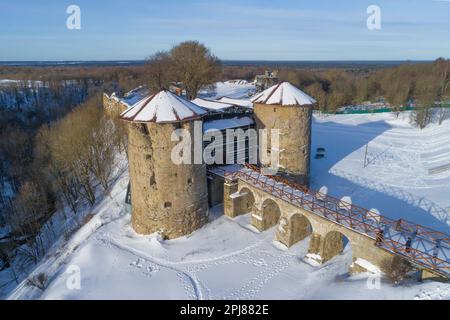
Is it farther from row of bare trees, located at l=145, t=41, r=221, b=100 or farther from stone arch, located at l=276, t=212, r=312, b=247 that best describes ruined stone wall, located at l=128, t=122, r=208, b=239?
row of bare trees, located at l=145, t=41, r=221, b=100

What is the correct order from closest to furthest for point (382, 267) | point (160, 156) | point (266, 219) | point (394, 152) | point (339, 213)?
1. point (382, 267)
2. point (339, 213)
3. point (160, 156)
4. point (266, 219)
5. point (394, 152)

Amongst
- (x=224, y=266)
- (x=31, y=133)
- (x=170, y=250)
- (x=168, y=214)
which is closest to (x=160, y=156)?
(x=168, y=214)

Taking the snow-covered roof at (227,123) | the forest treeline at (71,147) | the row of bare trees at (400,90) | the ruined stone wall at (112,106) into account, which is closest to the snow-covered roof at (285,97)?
the snow-covered roof at (227,123)

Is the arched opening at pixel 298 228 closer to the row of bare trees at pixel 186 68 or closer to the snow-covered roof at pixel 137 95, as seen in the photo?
the snow-covered roof at pixel 137 95

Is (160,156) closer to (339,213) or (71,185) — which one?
(339,213)

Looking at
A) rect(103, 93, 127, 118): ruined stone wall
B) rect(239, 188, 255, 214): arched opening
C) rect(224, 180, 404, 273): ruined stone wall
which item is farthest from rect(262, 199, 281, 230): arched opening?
rect(103, 93, 127, 118): ruined stone wall

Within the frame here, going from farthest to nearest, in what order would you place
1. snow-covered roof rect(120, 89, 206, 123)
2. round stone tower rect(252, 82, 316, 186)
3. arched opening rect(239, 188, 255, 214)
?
round stone tower rect(252, 82, 316, 186)
arched opening rect(239, 188, 255, 214)
snow-covered roof rect(120, 89, 206, 123)

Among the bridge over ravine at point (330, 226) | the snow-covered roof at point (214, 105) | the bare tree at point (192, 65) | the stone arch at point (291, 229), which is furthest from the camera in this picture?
the bare tree at point (192, 65)
